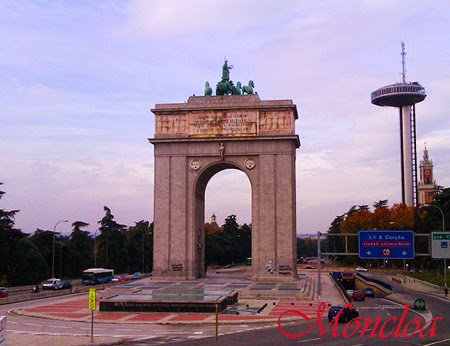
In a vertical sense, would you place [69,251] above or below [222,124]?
below

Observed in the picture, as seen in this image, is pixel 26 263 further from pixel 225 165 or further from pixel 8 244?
pixel 225 165

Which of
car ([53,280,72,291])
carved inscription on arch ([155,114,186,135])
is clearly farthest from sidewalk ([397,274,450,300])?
car ([53,280,72,291])

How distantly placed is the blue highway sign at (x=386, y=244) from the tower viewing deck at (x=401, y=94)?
416 feet

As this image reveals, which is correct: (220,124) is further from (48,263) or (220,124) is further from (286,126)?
(48,263)

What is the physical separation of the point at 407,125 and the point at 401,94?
9.10 meters

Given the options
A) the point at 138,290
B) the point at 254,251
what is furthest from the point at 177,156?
the point at 138,290

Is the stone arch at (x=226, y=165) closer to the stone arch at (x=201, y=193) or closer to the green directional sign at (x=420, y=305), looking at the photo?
the stone arch at (x=201, y=193)

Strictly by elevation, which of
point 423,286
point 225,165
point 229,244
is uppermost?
point 225,165

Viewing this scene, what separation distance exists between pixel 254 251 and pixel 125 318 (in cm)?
2908

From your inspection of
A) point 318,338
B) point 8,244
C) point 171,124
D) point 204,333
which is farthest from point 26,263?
point 318,338

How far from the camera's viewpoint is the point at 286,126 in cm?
6938

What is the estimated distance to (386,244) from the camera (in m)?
41.9

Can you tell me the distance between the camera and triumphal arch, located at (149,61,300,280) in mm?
68438

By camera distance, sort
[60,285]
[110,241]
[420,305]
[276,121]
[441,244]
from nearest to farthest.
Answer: [441,244], [420,305], [60,285], [276,121], [110,241]
